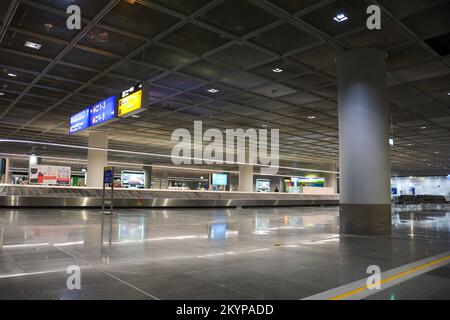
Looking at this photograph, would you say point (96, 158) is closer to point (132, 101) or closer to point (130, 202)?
point (130, 202)

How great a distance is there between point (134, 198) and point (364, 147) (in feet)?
60.8

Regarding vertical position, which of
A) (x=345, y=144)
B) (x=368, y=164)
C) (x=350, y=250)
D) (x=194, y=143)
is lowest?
(x=350, y=250)

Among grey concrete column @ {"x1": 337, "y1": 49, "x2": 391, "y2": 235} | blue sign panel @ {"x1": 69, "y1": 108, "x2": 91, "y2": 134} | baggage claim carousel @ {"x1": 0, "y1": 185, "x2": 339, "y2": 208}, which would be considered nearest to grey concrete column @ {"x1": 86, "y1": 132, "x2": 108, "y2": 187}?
baggage claim carousel @ {"x1": 0, "y1": 185, "x2": 339, "y2": 208}

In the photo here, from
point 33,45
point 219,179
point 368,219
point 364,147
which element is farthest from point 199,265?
point 219,179

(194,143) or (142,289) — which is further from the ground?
(194,143)

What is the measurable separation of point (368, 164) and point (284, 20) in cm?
462

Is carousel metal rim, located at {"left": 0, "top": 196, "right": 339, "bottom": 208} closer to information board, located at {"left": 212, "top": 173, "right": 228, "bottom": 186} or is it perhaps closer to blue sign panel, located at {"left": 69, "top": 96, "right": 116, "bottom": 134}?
information board, located at {"left": 212, "top": 173, "right": 228, "bottom": 186}

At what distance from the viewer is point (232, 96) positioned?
15.1 meters

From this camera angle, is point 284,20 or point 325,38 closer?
point 284,20

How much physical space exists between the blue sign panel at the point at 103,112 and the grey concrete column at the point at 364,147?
7.67 m

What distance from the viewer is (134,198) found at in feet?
80.6

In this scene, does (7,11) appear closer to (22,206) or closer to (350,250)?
(350,250)

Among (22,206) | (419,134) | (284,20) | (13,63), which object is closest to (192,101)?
(13,63)
